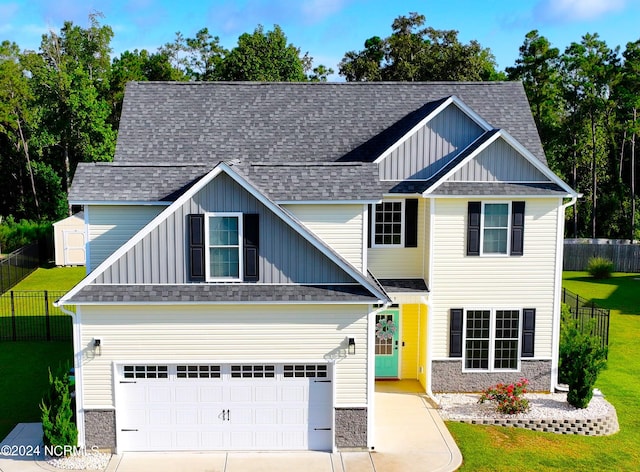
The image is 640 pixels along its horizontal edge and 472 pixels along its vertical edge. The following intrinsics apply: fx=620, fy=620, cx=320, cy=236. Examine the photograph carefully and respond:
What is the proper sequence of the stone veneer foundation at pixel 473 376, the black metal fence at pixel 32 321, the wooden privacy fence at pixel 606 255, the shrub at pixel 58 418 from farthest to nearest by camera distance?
the wooden privacy fence at pixel 606 255 → the black metal fence at pixel 32 321 → the stone veneer foundation at pixel 473 376 → the shrub at pixel 58 418

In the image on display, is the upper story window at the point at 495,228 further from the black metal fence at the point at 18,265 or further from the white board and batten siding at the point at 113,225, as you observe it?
the black metal fence at the point at 18,265

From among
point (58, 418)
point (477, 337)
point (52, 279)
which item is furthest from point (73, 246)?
point (477, 337)

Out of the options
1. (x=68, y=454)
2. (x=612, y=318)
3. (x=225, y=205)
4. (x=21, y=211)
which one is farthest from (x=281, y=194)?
(x=21, y=211)

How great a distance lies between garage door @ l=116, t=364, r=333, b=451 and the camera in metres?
14.7

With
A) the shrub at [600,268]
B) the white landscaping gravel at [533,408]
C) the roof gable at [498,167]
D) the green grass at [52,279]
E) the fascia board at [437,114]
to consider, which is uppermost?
the fascia board at [437,114]

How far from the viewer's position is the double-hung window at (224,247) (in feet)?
47.9

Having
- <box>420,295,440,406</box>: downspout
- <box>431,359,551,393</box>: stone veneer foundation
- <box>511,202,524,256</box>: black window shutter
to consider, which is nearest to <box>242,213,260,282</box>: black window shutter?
<box>420,295,440,406</box>: downspout

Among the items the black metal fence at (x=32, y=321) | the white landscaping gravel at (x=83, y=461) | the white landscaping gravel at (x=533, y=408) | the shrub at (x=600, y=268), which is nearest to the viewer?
the white landscaping gravel at (x=83, y=461)

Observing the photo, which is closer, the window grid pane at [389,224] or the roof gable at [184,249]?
the roof gable at [184,249]

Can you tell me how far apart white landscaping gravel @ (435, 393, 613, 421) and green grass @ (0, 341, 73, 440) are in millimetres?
10594

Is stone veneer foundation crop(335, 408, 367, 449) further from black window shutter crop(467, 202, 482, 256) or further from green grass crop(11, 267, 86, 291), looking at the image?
green grass crop(11, 267, 86, 291)

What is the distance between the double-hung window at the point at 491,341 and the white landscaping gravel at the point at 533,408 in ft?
3.41

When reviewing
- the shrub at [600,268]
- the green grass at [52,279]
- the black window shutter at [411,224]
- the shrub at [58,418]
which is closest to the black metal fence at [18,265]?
the green grass at [52,279]

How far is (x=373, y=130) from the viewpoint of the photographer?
21031 millimetres
